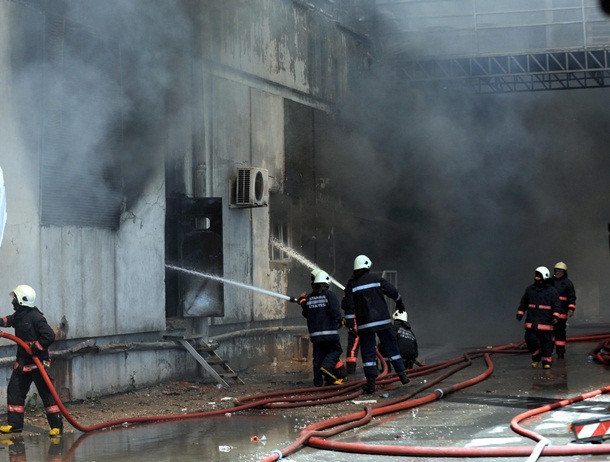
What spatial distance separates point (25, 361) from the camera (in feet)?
30.8

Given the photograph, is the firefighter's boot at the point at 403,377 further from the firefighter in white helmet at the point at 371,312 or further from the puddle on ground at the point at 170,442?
the puddle on ground at the point at 170,442

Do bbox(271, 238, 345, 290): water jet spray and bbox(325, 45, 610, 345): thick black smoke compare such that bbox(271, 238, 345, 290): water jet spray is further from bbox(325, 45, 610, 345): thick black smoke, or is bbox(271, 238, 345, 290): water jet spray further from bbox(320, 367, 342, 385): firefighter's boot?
bbox(320, 367, 342, 385): firefighter's boot

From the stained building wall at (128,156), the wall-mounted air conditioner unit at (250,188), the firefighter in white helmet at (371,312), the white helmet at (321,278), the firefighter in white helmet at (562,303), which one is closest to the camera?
the stained building wall at (128,156)

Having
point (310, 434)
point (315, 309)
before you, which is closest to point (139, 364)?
point (315, 309)

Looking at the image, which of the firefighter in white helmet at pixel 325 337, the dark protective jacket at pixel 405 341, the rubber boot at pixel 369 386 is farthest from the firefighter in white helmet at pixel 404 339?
the rubber boot at pixel 369 386

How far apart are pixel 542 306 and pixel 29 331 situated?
275 inches

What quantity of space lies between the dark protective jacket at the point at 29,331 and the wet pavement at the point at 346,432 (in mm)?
709

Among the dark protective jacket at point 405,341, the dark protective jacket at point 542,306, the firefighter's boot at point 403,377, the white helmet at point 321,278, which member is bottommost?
the firefighter's boot at point 403,377

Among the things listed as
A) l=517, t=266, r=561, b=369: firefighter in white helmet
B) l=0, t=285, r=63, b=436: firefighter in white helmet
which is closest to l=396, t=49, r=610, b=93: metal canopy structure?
l=517, t=266, r=561, b=369: firefighter in white helmet

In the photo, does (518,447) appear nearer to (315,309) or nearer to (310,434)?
(310,434)

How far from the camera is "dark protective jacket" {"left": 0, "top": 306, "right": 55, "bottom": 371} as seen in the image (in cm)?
933

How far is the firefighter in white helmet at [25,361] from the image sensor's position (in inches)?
364

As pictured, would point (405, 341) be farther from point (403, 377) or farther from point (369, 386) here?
point (369, 386)

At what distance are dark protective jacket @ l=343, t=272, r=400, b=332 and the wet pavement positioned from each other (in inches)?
30.7
